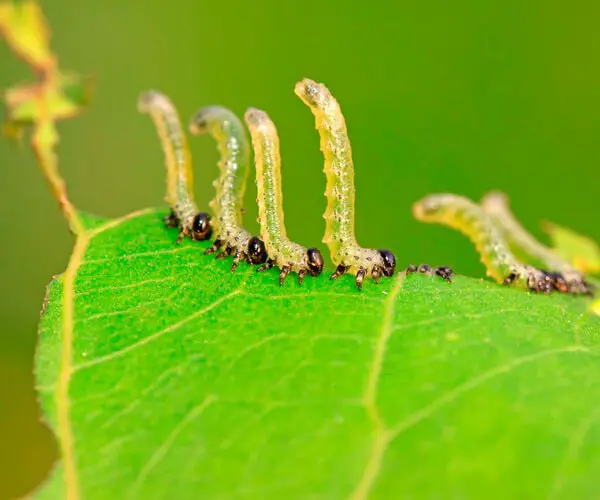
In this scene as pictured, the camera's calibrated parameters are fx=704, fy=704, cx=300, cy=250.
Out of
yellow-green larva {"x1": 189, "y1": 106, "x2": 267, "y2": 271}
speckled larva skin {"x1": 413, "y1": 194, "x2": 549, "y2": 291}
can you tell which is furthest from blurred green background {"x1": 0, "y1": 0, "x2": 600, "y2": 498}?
yellow-green larva {"x1": 189, "y1": 106, "x2": 267, "y2": 271}

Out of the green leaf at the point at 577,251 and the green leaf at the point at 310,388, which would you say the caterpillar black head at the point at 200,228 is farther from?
the green leaf at the point at 577,251

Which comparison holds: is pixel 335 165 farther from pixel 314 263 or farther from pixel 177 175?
pixel 177 175

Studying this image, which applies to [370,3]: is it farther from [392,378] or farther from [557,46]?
[392,378]

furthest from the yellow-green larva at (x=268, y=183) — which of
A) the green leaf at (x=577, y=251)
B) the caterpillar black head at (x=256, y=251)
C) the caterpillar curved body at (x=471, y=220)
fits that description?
the green leaf at (x=577, y=251)

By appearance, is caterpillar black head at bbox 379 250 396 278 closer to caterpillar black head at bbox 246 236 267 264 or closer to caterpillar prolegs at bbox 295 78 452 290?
caterpillar prolegs at bbox 295 78 452 290

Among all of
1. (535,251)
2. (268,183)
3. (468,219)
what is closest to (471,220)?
(468,219)

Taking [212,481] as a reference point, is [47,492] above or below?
above

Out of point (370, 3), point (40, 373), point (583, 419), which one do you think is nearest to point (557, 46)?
point (370, 3)
